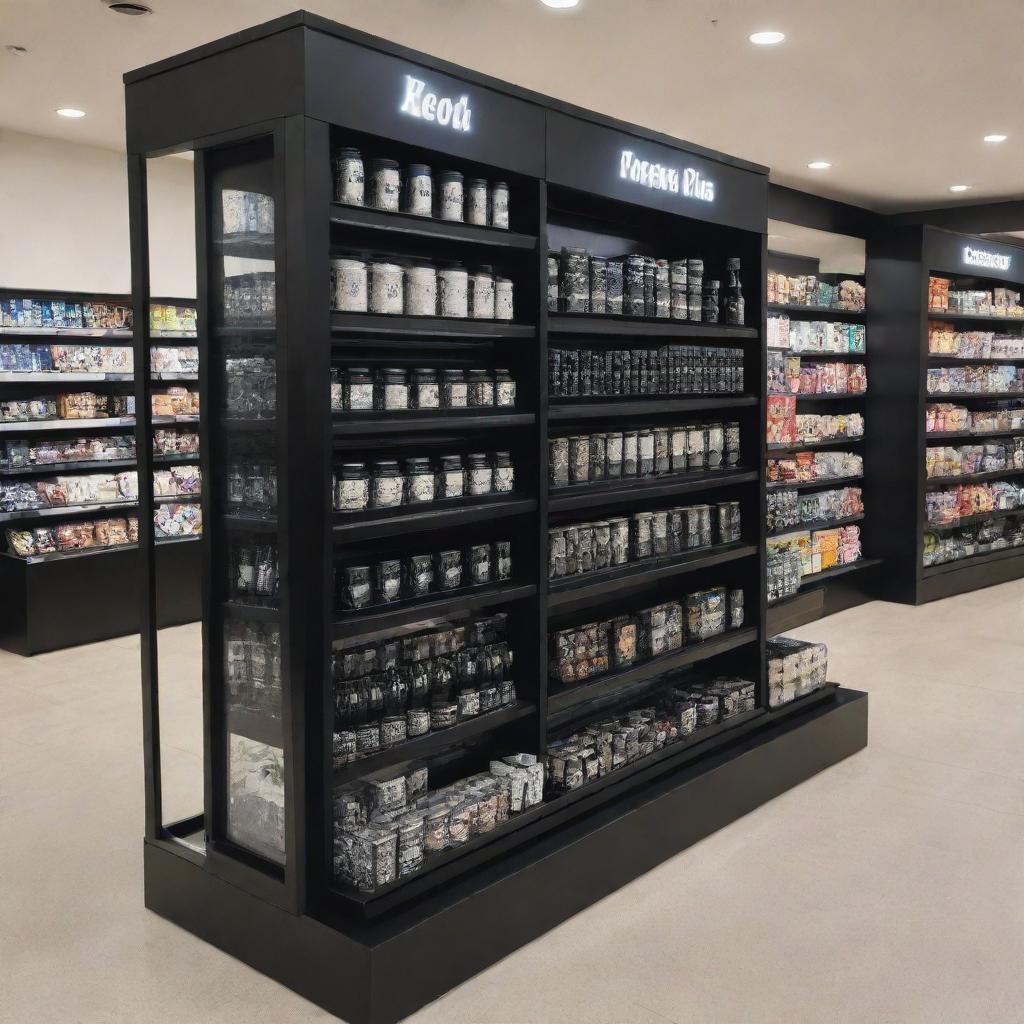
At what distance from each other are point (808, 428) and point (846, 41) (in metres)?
3.37

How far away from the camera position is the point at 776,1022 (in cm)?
272

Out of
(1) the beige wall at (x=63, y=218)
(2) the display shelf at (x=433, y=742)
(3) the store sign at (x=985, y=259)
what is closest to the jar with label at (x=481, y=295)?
(2) the display shelf at (x=433, y=742)

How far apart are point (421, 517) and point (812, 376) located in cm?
510

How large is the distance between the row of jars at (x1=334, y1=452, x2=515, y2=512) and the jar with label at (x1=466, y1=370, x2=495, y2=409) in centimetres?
16

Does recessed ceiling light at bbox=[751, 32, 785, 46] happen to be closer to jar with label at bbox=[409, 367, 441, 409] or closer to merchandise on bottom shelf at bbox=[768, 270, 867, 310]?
jar with label at bbox=[409, 367, 441, 409]

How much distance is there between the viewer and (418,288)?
3.03 m

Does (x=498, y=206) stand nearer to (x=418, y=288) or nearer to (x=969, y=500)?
(x=418, y=288)

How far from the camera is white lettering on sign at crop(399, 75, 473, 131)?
2844 mm

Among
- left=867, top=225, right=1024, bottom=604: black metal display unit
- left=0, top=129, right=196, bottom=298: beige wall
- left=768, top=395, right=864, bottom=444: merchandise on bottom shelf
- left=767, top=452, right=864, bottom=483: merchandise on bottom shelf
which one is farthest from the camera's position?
left=867, top=225, right=1024, bottom=604: black metal display unit

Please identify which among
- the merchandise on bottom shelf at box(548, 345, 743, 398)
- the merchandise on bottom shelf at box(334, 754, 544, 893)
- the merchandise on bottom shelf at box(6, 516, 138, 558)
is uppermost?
the merchandise on bottom shelf at box(548, 345, 743, 398)

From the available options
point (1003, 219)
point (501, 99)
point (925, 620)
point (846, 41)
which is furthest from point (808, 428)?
point (501, 99)

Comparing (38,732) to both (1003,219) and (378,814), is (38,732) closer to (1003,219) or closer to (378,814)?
(378,814)

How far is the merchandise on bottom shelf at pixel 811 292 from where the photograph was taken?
7.19 meters

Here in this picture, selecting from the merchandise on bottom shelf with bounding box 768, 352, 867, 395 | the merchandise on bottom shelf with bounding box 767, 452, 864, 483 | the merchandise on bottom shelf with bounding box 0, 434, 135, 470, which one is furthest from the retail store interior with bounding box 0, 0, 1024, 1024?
the merchandise on bottom shelf with bounding box 767, 452, 864, 483
